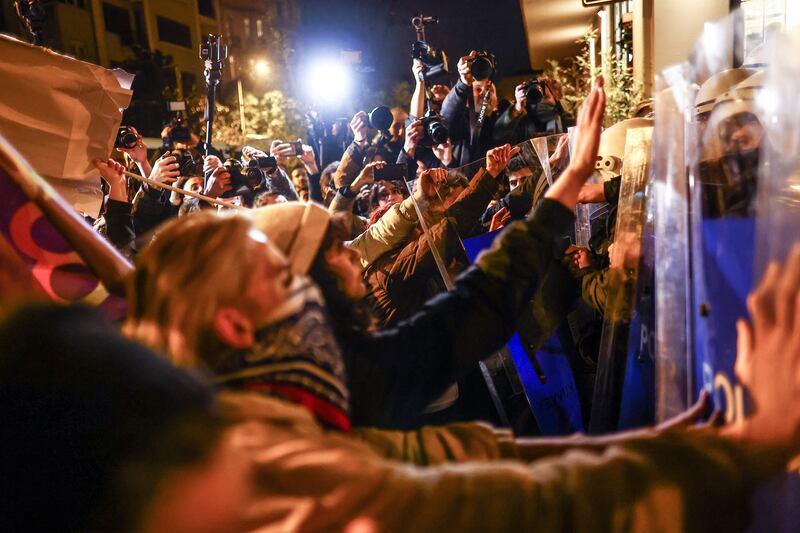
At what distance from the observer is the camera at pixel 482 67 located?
4978 mm

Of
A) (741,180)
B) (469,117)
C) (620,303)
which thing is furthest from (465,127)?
(741,180)

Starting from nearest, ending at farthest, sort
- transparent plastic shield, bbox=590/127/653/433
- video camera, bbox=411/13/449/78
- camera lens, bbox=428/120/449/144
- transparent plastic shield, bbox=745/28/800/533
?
transparent plastic shield, bbox=745/28/800/533
transparent plastic shield, bbox=590/127/653/433
camera lens, bbox=428/120/449/144
video camera, bbox=411/13/449/78

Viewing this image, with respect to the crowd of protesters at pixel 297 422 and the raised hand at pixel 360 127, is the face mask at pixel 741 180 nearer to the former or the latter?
the crowd of protesters at pixel 297 422

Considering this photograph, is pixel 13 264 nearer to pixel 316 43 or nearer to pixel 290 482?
pixel 290 482

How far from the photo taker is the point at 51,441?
3.65 feet

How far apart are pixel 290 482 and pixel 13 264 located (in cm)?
83

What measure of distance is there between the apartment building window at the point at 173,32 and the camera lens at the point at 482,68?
3458 cm

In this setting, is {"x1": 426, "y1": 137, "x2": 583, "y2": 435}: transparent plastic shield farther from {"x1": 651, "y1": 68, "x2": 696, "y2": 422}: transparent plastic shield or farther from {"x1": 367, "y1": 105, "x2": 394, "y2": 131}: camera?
{"x1": 367, "y1": 105, "x2": 394, "y2": 131}: camera

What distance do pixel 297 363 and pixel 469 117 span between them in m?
4.26

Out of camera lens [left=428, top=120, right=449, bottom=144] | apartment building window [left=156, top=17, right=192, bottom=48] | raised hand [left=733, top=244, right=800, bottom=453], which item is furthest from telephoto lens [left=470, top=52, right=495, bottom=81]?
apartment building window [left=156, top=17, right=192, bottom=48]

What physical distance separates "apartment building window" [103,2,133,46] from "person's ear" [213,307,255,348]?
3532 cm

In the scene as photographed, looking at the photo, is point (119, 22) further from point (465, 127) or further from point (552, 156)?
point (552, 156)

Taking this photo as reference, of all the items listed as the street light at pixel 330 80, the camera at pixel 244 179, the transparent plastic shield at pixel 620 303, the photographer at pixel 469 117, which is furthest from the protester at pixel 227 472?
the street light at pixel 330 80

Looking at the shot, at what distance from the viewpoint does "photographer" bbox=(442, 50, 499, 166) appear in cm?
504
